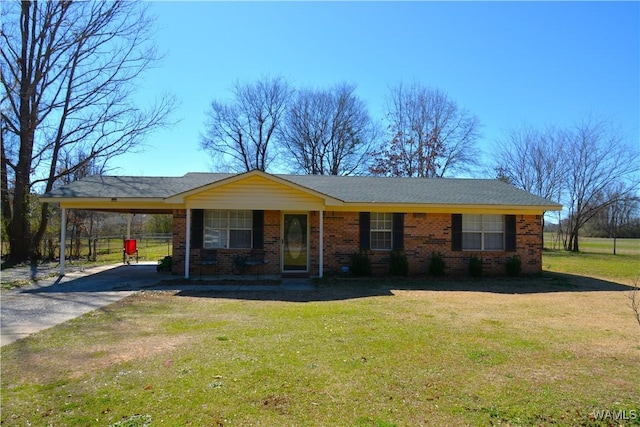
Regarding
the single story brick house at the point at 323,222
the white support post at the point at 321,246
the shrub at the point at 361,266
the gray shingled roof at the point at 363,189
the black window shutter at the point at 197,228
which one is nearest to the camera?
the single story brick house at the point at 323,222

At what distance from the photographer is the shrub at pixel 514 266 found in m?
13.7

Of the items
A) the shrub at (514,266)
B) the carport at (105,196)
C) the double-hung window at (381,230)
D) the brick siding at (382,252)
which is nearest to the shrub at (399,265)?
the brick siding at (382,252)

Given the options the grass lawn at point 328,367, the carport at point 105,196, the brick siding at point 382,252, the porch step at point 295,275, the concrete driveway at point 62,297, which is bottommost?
the concrete driveway at point 62,297

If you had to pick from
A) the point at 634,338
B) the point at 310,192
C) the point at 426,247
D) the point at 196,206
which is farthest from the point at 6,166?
the point at 634,338

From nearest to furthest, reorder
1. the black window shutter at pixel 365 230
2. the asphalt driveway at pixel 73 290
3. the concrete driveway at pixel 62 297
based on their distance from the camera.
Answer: the concrete driveway at pixel 62 297 < the asphalt driveway at pixel 73 290 < the black window shutter at pixel 365 230

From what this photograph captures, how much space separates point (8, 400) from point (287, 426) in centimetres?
267

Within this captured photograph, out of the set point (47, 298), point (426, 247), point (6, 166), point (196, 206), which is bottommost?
point (47, 298)

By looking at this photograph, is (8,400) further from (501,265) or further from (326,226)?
(501,265)

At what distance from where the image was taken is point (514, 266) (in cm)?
1368

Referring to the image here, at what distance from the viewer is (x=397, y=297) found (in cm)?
982

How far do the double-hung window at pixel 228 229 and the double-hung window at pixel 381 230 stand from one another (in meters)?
4.05

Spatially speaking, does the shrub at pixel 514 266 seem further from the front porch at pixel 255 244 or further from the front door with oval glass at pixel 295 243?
the front door with oval glass at pixel 295 243

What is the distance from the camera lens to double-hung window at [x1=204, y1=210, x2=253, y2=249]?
43.6 ft

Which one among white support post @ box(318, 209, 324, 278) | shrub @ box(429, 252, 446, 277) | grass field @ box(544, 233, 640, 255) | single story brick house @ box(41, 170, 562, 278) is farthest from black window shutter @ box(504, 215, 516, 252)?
grass field @ box(544, 233, 640, 255)
